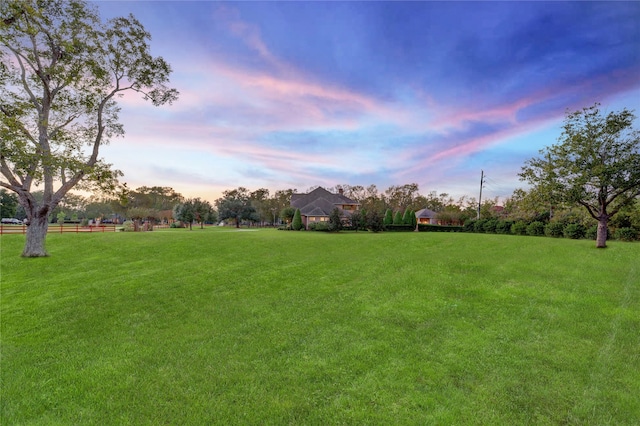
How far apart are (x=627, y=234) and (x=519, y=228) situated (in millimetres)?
9512

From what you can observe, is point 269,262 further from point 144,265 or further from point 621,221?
point 621,221

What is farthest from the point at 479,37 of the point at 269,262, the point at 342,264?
the point at 269,262

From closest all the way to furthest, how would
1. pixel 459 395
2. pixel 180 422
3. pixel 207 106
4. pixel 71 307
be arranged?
pixel 180 422
pixel 459 395
pixel 71 307
pixel 207 106

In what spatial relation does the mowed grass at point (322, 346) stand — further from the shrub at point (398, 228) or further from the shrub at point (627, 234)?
the shrub at point (398, 228)

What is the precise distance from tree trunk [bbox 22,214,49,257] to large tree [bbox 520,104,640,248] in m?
30.6

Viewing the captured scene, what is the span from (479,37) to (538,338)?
13115 mm

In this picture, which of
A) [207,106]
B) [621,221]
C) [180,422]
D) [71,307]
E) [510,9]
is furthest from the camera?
[621,221]

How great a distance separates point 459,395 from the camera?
4141mm

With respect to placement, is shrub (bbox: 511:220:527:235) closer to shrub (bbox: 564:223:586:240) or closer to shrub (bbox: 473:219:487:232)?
shrub (bbox: 473:219:487:232)

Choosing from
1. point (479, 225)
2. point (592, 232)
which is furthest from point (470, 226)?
point (592, 232)

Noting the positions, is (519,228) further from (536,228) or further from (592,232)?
(592,232)

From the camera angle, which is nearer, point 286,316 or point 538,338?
point 538,338

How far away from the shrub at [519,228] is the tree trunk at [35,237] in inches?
1658

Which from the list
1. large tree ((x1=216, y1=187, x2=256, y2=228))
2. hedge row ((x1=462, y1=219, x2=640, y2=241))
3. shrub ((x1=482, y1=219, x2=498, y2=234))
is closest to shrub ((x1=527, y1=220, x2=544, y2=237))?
hedge row ((x1=462, y1=219, x2=640, y2=241))
